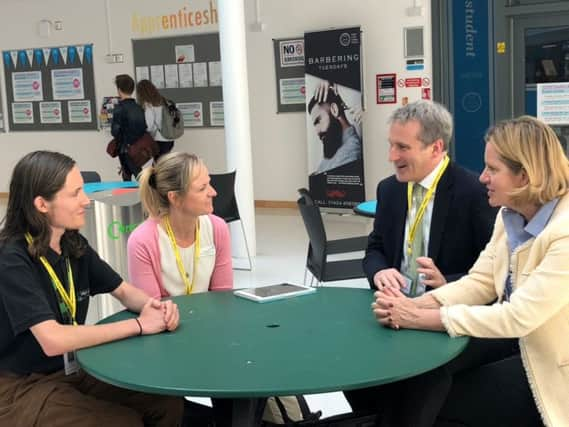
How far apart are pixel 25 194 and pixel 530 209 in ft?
5.11

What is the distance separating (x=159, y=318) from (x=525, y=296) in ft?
3.60

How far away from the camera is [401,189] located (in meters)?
2.96


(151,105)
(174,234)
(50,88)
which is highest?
(50,88)

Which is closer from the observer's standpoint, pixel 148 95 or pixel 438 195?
pixel 438 195

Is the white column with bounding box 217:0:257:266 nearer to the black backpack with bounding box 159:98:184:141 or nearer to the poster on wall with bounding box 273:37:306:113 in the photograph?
the poster on wall with bounding box 273:37:306:113

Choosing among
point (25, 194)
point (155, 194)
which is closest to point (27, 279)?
point (25, 194)

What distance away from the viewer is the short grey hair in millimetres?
2799

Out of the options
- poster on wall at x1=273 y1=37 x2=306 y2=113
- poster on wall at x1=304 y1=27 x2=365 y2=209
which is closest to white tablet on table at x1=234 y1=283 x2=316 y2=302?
poster on wall at x1=304 y1=27 x2=365 y2=209

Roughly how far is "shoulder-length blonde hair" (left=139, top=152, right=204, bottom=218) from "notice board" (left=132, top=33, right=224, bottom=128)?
23.2 ft

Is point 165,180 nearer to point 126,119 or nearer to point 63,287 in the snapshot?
point 63,287

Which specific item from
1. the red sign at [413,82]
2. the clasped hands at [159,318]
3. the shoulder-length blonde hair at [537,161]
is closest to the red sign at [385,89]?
the red sign at [413,82]

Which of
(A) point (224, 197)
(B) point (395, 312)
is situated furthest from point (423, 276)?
(A) point (224, 197)

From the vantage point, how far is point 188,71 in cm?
1013

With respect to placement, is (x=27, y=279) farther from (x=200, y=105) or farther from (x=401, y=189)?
(x=200, y=105)
